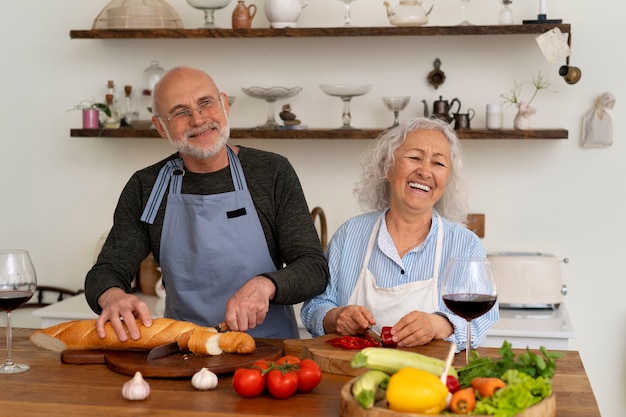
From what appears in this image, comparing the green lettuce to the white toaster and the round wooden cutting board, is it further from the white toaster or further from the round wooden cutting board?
the white toaster

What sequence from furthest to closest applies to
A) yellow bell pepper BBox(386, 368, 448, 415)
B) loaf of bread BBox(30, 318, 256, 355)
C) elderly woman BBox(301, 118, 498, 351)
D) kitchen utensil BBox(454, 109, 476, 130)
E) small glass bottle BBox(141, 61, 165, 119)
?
small glass bottle BBox(141, 61, 165, 119), kitchen utensil BBox(454, 109, 476, 130), elderly woman BBox(301, 118, 498, 351), loaf of bread BBox(30, 318, 256, 355), yellow bell pepper BBox(386, 368, 448, 415)

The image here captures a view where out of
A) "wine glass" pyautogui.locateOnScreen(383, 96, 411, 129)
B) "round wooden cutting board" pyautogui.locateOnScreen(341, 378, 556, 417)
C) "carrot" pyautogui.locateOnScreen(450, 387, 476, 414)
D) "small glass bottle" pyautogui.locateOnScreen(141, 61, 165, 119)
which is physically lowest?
"round wooden cutting board" pyautogui.locateOnScreen(341, 378, 556, 417)

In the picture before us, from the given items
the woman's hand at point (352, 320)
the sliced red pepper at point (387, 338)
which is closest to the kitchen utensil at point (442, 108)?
the woman's hand at point (352, 320)

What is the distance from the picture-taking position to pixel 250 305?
214 centimetres

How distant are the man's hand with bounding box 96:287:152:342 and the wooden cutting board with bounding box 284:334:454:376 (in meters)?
0.34

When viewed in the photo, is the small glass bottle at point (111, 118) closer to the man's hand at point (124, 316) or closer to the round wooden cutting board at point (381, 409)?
the man's hand at point (124, 316)

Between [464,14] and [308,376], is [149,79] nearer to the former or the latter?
[464,14]

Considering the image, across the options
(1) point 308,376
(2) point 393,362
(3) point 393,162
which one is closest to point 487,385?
(2) point 393,362

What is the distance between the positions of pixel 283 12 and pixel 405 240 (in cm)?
160

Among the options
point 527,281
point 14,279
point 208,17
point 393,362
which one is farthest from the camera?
point 208,17

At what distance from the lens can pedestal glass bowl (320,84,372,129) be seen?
3.78m

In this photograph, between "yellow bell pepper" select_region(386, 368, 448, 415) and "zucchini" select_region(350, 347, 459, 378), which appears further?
"zucchini" select_region(350, 347, 459, 378)

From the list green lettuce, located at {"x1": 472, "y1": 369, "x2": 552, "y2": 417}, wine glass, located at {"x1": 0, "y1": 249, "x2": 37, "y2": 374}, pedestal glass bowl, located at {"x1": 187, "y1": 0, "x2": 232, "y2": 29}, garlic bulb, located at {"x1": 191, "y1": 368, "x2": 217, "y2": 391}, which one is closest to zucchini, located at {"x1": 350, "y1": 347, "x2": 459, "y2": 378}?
green lettuce, located at {"x1": 472, "y1": 369, "x2": 552, "y2": 417}

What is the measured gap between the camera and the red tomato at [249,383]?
175 centimetres
